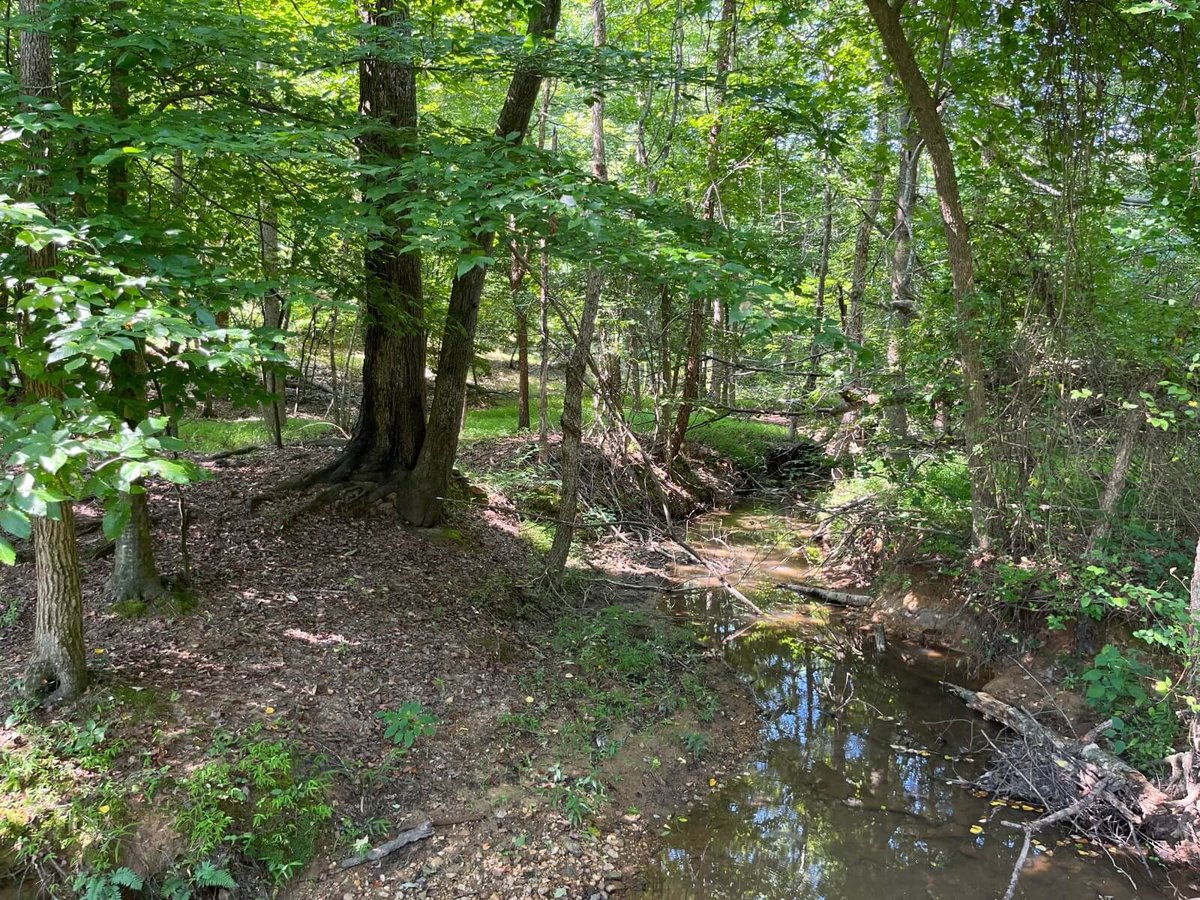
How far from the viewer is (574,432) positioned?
7359 millimetres

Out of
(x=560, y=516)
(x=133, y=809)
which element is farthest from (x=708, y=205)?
(x=133, y=809)

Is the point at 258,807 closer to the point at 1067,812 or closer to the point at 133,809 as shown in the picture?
the point at 133,809

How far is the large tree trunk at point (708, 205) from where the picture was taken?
8758mm

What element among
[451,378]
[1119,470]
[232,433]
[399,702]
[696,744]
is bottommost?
[696,744]

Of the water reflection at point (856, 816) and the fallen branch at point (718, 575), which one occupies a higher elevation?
the fallen branch at point (718, 575)

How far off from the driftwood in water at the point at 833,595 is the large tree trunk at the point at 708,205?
2.93 meters

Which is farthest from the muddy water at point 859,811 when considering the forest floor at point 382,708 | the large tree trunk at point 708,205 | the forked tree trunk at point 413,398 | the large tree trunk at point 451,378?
the forked tree trunk at point 413,398

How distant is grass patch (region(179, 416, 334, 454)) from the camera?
1050cm

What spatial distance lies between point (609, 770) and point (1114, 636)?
15.2 feet

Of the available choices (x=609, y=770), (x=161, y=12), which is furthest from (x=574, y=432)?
(x=161, y=12)

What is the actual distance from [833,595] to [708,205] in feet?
18.2

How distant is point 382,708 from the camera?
5.09 m

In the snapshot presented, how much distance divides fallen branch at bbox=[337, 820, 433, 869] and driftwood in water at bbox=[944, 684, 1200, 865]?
421cm

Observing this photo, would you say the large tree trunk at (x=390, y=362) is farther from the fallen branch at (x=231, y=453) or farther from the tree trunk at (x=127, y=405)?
the tree trunk at (x=127, y=405)
